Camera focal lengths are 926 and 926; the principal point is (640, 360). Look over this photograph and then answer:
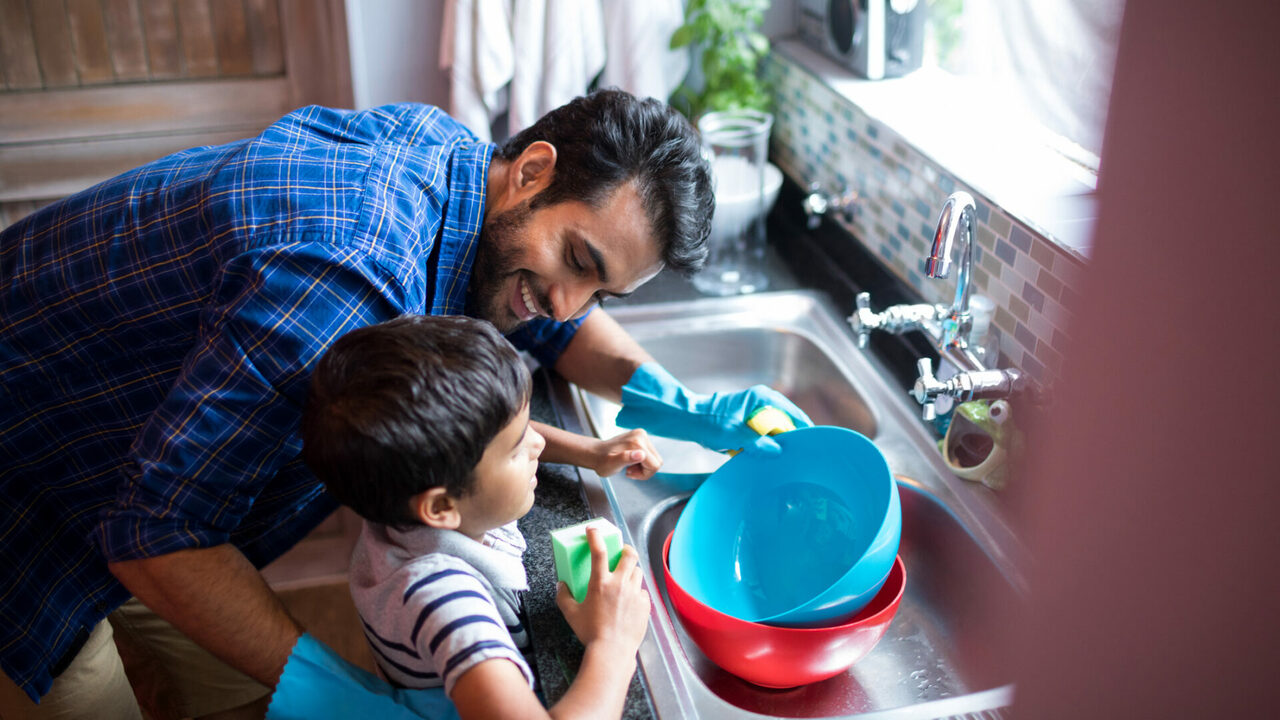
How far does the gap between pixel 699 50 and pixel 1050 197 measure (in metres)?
0.99

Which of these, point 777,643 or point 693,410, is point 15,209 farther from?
point 777,643

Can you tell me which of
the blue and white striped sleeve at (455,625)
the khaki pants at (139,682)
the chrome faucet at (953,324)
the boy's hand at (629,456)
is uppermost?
the chrome faucet at (953,324)

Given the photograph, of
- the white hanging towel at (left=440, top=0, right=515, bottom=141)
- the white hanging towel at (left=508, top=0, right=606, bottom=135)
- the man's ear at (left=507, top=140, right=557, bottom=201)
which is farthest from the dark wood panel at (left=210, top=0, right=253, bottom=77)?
the man's ear at (left=507, top=140, right=557, bottom=201)

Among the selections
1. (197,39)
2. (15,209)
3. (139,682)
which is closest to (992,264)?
(139,682)

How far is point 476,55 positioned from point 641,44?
315 millimetres

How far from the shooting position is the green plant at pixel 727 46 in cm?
177

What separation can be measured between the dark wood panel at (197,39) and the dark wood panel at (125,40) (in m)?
0.08

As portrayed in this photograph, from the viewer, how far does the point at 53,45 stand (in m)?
1.92

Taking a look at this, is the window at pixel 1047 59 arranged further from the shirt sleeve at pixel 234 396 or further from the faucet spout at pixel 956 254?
the shirt sleeve at pixel 234 396

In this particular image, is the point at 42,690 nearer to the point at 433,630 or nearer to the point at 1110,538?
the point at 433,630

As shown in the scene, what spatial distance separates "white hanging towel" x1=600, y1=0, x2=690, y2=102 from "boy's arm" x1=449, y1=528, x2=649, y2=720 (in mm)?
1162

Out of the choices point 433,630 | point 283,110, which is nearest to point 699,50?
point 283,110

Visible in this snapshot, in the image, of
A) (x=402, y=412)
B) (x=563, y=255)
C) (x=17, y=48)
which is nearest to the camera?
(x=402, y=412)

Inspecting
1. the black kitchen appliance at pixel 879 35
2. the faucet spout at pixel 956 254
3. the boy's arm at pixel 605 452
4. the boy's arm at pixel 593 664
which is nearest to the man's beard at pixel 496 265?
the boy's arm at pixel 605 452
